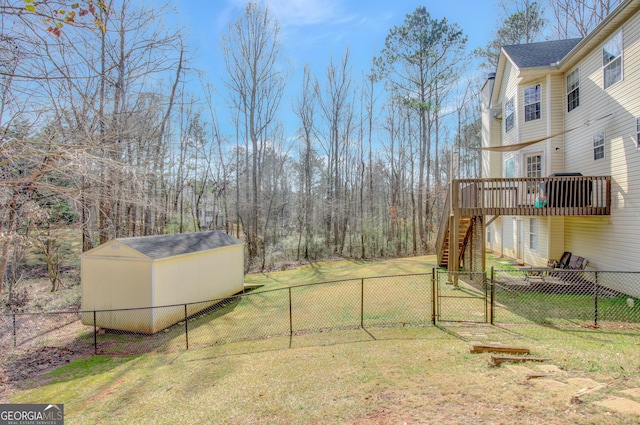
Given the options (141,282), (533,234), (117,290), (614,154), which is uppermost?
(614,154)

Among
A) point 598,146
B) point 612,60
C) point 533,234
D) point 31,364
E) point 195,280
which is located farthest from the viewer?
point 533,234

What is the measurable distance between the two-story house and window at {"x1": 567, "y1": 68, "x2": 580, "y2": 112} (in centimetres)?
Result: 3

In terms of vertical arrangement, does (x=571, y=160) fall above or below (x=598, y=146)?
below

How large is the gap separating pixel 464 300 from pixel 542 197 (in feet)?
12.5

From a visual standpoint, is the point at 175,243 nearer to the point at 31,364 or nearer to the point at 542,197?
the point at 31,364

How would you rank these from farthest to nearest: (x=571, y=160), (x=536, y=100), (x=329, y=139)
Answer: (x=329, y=139), (x=536, y=100), (x=571, y=160)

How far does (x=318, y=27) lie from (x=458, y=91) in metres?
13.0

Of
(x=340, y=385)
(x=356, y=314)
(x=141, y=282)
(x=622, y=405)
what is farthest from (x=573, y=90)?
(x=141, y=282)

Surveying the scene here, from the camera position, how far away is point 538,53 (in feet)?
39.3

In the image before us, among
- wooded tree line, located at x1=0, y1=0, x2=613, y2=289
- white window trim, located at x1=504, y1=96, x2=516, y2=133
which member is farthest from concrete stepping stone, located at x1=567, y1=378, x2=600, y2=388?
wooded tree line, located at x1=0, y1=0, x2=613, y2=289

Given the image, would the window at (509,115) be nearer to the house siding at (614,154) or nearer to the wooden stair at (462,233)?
the house siding at (614,154)

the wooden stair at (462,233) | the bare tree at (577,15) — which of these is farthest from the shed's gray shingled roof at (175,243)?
the bare tree at (577,15)

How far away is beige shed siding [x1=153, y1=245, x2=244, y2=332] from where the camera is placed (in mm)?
8930

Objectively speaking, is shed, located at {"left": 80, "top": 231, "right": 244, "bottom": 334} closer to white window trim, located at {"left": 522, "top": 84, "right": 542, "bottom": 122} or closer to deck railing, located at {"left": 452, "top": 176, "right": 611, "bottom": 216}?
deck railing, located at {"left": 452, "top": 176, "right": 611, "bottom": 216}
